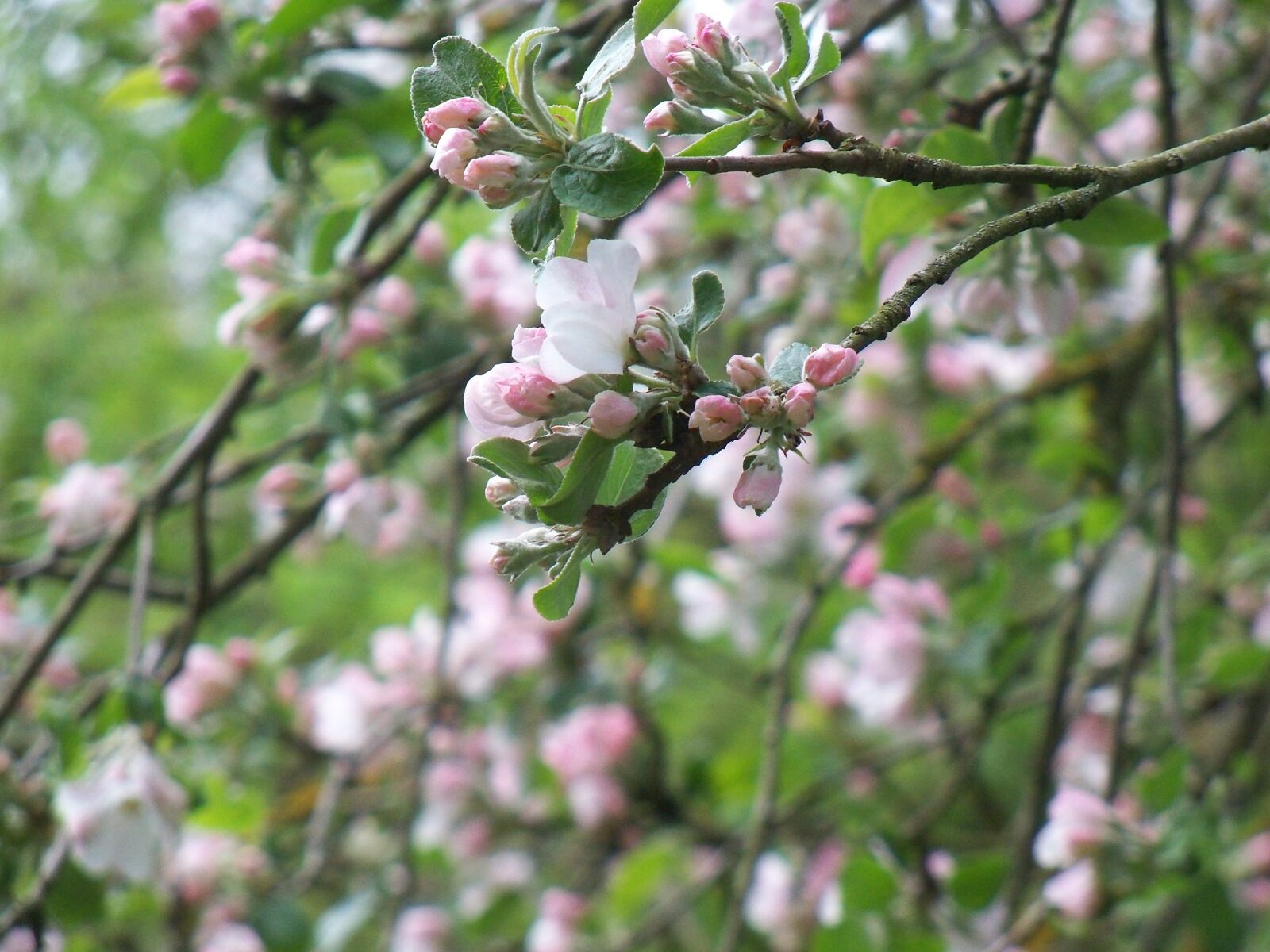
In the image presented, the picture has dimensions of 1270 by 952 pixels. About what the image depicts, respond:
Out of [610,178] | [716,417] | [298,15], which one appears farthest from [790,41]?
[298,15]

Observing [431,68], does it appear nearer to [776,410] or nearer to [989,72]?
[776,410]

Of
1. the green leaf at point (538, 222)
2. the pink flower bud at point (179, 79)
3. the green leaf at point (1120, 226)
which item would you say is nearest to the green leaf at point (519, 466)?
the green leaf at point (538, 222)

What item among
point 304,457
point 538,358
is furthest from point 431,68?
point 304,457

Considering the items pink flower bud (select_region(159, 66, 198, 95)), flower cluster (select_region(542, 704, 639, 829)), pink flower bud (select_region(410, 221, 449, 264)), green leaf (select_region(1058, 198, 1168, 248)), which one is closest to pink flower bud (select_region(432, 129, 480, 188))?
green leaf (select_region(1058, 198, 1168, 248))

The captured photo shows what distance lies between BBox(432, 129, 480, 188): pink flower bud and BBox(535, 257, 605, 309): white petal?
0.22ft

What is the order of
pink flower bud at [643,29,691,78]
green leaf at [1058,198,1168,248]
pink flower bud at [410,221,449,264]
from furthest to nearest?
pink flower bud at [410,221,449,264], green leaf at [1058,198,1168,248], pink flower bud at [643,29,691,78]

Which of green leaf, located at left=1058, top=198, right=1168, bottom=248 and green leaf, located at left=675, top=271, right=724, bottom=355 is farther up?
green leaf, located at left=1058, top=198, right=1168, bottom=248

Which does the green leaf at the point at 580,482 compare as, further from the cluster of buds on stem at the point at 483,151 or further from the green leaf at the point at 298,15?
the green leaf at the point at 298,15

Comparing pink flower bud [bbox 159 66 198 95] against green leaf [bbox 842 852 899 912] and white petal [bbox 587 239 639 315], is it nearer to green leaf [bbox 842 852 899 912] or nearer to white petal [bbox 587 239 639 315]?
white petal [bbox 587 239 639 315]

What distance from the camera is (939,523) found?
1.72 metres

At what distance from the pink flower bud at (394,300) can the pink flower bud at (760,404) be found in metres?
1.14

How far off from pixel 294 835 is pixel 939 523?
1200 mm

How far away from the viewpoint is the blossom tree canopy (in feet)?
2.02

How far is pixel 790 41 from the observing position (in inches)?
24.7
